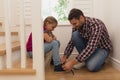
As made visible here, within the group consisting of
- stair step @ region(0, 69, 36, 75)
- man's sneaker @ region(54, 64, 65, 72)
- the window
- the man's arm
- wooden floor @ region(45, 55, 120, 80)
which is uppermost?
the window

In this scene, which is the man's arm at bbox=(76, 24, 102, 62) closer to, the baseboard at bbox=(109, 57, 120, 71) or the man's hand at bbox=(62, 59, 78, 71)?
the man's hand at bbox=(62, 59, 78, 71)

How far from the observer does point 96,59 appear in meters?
1.99

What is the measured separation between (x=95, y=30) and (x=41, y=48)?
695mm

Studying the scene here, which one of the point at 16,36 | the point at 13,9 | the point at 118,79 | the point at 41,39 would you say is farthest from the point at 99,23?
the point at 13,9

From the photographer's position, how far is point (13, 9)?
2.65 meters

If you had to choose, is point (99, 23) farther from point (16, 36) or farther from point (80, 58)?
point (16, 36)

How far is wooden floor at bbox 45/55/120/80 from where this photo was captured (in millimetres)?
1702

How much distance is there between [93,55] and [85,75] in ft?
0.96

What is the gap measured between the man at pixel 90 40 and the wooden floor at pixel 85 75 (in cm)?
6

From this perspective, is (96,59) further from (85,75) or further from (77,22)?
(77,22)

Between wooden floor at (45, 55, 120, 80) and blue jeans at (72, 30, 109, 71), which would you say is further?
blue jeans at (72, 30, 109, 71)

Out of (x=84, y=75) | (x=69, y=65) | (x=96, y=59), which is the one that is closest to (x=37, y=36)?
(x=69, y=65)

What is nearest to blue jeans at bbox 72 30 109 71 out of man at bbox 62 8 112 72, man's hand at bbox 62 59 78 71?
man at bbox 62 8 112 72

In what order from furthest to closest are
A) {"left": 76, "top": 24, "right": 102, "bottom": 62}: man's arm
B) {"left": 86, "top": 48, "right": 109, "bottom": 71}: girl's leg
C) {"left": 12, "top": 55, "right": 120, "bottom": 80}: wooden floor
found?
{"left": 86, "top": 48, "right": 109, "bottom": 71}: girl's leg → {"left": 76, "top": 24, "right": 102, "bottom": 62}: man's arm → {"left": 12, "top": 55, "right": 120, "bottom": 80}: wooden floor
